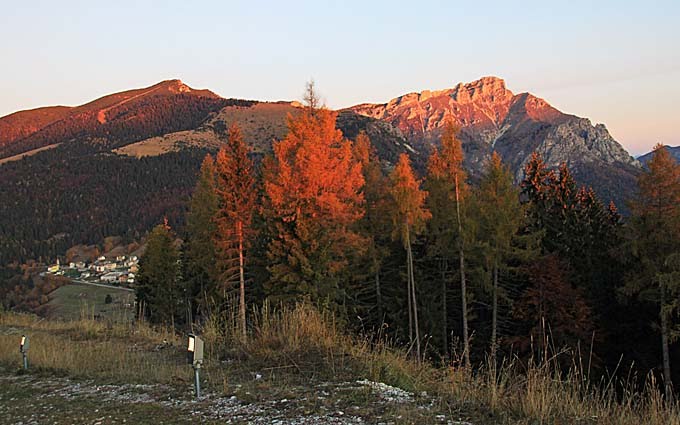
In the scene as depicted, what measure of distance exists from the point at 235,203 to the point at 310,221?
451 cm

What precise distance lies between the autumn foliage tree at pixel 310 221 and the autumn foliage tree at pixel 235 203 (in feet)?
5.45

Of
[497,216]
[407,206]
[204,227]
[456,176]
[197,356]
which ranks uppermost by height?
[456,176]

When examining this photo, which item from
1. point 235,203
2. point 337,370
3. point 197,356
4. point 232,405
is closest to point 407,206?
point 235,203

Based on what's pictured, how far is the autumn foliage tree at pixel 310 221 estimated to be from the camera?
2100cm

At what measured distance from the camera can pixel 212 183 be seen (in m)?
32.3

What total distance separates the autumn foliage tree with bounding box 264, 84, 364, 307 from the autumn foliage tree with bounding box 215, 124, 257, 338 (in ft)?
5.45

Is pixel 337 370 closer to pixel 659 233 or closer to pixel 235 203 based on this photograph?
pixel 659 233

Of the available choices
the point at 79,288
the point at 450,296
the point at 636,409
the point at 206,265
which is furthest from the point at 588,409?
the point at 79,288

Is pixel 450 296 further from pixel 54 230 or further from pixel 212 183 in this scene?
pixel 54 230

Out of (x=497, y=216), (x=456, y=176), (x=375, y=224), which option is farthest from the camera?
(x=375, y=224)

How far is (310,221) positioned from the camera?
21266mm

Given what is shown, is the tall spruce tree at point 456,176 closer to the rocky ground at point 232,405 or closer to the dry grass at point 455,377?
the dry grass at point 455,377

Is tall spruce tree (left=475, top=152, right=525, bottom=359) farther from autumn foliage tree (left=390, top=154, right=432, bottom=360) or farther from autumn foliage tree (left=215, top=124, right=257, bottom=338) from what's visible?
autumn foliage tree (left=215, top=124, right=257, bottom=338)

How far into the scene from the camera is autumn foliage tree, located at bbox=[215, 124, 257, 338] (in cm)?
2386
